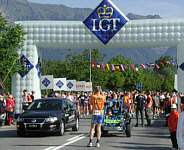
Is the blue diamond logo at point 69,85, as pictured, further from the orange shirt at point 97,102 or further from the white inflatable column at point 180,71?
the orange shirt at point 97,102

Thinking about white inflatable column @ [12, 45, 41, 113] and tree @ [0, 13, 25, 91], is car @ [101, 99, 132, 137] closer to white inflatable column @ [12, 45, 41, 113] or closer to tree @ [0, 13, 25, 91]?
tree @ [0, 13, 25, 91]

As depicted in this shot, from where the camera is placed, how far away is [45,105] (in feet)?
58.7

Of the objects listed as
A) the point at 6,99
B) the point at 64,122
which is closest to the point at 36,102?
the point at 64,122

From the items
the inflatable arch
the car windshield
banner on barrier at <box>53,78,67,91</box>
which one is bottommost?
the car windshield

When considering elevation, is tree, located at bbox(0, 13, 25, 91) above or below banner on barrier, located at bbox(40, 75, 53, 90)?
above

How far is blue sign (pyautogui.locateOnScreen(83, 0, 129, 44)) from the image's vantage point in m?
27.4

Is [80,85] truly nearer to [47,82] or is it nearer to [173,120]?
[47,82]

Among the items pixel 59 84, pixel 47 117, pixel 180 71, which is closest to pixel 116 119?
pixel 47 117

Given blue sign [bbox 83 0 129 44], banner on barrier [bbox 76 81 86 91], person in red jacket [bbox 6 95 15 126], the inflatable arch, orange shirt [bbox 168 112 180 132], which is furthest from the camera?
banner on barrier [bbox 76 81 86 91]

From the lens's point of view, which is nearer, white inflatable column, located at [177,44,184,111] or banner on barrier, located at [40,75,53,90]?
white inflatable column, located at [177,44,184,111]

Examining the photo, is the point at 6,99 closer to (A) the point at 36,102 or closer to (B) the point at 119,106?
(A) the point at 36,102

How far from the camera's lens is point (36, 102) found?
18.2 metres

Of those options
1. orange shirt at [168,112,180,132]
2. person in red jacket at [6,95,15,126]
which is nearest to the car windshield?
person in red jacket at [6,95,15,126]

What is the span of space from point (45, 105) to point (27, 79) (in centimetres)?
1091
